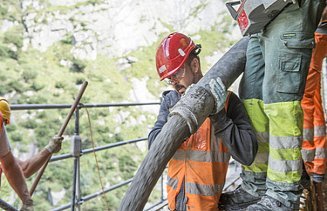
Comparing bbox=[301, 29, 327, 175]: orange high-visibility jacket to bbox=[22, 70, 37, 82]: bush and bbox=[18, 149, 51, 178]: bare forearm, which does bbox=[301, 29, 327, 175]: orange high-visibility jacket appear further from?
bbox=[22, 70, 37, 82]: bush

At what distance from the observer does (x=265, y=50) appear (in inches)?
44.7

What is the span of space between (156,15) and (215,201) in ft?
88.3

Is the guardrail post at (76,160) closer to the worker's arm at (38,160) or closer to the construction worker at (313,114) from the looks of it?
the worker's arm at (38,160)

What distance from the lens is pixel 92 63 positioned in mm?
24562

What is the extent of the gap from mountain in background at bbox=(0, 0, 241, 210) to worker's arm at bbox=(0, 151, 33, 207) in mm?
12969

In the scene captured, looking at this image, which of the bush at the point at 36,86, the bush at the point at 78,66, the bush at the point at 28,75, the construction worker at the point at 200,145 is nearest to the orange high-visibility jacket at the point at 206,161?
the construction worker at the point at 200,145

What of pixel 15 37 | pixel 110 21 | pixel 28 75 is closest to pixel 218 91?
pixel 28 75

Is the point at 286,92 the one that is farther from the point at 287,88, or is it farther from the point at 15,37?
the point at 15,37

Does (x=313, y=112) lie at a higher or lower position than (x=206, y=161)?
lower

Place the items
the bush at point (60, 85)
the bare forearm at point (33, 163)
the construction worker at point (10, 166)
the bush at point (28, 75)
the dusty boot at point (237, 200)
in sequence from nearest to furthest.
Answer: the dusty boot at point (237, 200) → the construction worker at point (10, 166) → the bare forearm at point (33, 163) → the bush at point (28, 75) → the bush at point (60, 85)

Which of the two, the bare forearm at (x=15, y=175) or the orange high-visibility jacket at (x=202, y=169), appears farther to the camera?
the bare forearm at (x=15, y=175)

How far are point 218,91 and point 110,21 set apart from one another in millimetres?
27760

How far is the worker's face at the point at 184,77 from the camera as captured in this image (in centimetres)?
130

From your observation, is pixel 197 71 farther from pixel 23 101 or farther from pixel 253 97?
pixel 23 101
